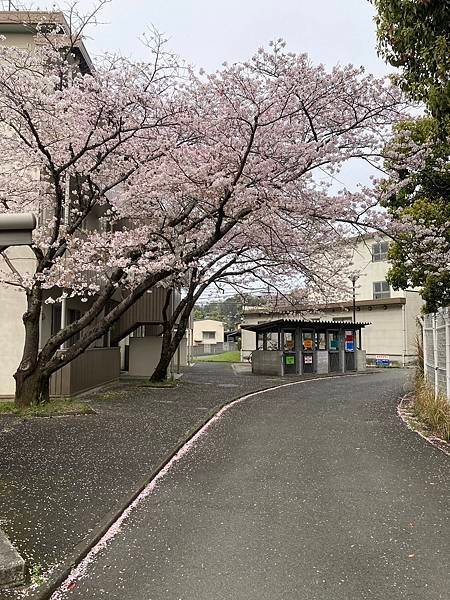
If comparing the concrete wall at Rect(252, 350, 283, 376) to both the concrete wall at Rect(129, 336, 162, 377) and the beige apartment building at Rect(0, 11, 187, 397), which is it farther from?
the beige apartment building at Rect(0, 11, 187, 397)

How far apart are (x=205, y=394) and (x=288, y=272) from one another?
5.48m

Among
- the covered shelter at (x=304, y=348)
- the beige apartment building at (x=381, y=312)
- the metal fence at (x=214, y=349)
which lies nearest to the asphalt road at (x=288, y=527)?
the covered shelter at (x=304, y=348)

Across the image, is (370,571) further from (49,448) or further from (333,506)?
(49,448)

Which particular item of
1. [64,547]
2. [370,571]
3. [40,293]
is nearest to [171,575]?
[64,547]

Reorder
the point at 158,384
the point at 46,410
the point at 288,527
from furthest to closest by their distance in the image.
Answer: the point at 158,384 → the point at 46,410 → the point at 288,527

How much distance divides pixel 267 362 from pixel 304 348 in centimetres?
193

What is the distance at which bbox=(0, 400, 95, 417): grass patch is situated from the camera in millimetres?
11562

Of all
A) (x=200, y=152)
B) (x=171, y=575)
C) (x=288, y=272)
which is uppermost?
(x=200, y=152)

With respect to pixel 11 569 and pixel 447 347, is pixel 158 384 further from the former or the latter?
pixel 11 569

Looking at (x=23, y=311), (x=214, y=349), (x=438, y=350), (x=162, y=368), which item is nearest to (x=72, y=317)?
(x=23, y=311)

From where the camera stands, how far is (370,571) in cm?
423

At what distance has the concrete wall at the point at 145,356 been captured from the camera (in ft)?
81.5

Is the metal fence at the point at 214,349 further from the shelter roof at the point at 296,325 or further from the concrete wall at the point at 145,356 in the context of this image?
the concrete wall at the point at 145,356

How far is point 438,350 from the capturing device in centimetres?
1183
